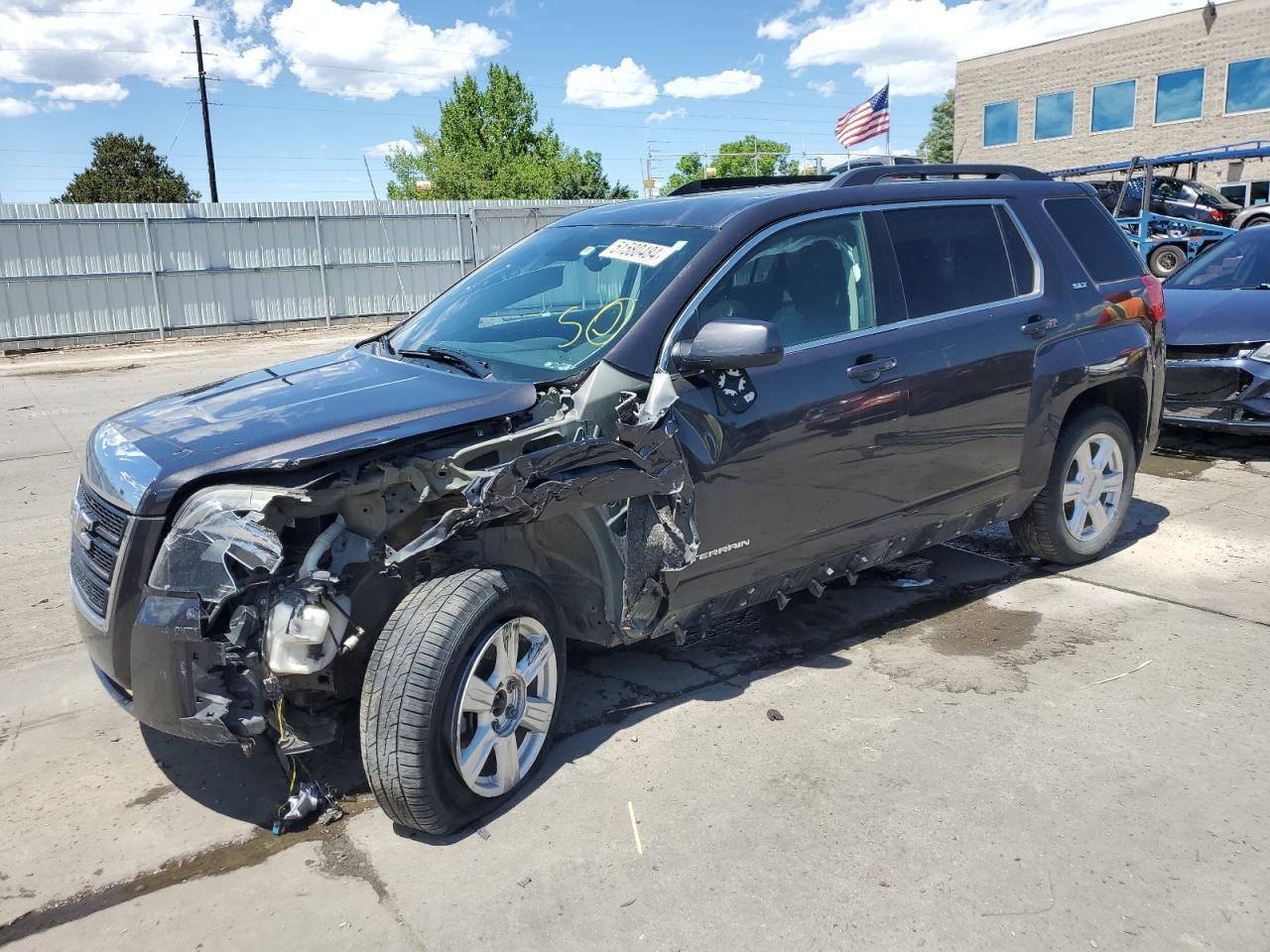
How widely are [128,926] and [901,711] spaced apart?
2669mm

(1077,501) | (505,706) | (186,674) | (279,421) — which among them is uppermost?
(279,421)

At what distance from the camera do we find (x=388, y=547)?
3088mm

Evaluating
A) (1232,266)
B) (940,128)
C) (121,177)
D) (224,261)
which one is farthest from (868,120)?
(940,128)

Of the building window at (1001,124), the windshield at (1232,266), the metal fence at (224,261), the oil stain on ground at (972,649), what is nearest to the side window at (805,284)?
the oil stain on ground at (972,649)

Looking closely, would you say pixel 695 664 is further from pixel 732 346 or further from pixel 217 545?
pixel 217 545

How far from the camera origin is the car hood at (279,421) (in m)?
2.95

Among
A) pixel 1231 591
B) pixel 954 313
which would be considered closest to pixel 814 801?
pixel 954 313

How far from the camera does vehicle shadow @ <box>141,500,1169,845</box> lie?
3465mm

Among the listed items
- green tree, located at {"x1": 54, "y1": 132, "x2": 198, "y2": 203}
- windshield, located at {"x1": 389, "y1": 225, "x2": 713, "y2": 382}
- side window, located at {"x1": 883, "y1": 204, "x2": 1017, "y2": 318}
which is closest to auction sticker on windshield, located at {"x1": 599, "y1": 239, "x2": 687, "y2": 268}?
windshield, located at {"x1": 389, "y1": 225, "x2": 713, "y2": 382}

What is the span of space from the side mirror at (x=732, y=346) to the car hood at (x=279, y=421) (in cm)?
58

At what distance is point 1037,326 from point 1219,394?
3599 millimetres

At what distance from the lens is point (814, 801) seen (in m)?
3.27

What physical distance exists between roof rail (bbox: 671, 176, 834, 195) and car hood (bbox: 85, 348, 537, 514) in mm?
1909

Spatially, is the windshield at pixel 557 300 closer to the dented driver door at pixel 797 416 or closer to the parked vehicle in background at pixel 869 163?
the dented driver door at pixel 797 416
